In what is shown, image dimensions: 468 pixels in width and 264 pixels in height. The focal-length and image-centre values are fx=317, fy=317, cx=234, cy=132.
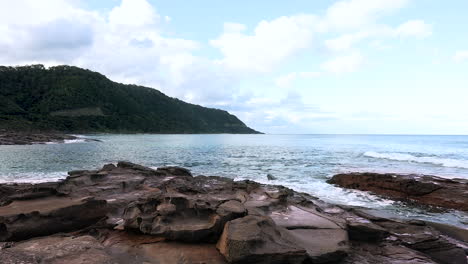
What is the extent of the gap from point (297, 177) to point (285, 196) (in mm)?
13302

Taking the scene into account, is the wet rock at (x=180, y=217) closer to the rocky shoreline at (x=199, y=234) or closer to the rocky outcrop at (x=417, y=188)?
the rocky shoreline at (x=199, y=234)

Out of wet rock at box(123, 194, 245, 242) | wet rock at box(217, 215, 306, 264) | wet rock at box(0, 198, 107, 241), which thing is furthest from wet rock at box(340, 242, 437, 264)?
wet rock at box(0, 198, 107, 241)

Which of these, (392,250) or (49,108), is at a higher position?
(49,108)

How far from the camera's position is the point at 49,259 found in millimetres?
5465

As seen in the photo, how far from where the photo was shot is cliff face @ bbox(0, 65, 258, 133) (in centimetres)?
11016

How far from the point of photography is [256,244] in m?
5.98

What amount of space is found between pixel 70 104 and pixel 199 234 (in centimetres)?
13621

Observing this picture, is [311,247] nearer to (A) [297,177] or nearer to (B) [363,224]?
(B) [363,224]

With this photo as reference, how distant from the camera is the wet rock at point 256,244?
581 cm

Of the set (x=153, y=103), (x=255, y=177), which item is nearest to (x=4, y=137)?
(x=255, y=177)

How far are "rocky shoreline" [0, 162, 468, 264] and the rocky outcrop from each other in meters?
6.01

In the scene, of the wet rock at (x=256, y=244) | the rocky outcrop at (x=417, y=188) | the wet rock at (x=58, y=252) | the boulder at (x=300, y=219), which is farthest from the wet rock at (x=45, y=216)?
the rocky outcrop at (x=417, y=188)

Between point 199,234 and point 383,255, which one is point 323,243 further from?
point 199,234

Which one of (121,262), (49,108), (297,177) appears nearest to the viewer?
(121,262)
